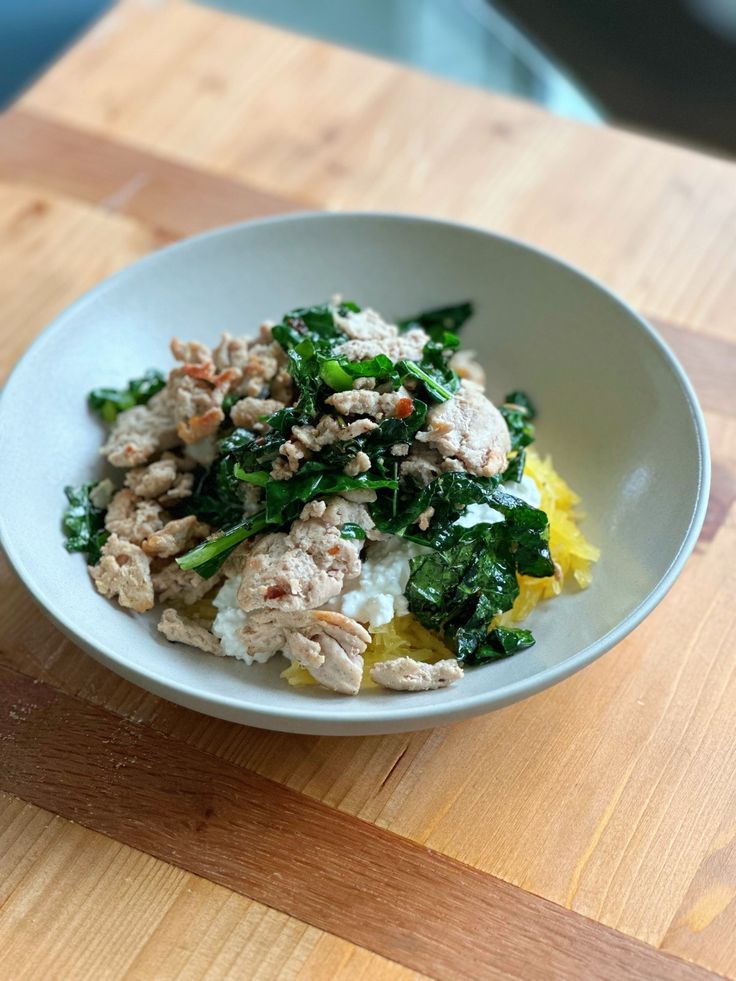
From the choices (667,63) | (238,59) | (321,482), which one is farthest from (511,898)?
(667,63)

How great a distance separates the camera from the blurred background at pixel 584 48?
623cm

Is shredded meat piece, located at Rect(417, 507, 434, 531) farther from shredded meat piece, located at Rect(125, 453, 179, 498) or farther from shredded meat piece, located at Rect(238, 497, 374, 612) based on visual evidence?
shredded meat piece, located at Rect(125, 453, 179, 498)

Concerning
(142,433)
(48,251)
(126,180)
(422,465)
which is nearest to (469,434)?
(422,465)

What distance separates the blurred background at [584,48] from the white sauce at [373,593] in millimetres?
3845

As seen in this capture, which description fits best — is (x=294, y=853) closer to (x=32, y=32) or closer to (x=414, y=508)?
(x=414, y=508)

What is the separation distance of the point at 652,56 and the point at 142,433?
491cm

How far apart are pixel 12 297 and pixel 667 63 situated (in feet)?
14.9

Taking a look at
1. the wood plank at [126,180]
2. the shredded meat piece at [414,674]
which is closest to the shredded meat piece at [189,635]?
the shredded meat piece at [414,674]

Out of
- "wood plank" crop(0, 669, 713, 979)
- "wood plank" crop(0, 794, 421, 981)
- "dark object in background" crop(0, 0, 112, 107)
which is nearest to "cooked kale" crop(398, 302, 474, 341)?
"wood plank" crop(0, 669, 713, 979)

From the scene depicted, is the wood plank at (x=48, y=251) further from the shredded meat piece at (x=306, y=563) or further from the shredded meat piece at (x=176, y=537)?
the shredded meat piece at (x=306, y=563)

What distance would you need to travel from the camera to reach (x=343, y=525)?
9.24ft

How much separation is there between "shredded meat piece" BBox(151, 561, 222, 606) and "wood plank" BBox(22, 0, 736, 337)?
7.22 ft

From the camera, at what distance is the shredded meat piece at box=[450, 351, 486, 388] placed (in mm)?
3436

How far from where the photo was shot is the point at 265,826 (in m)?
2.64
